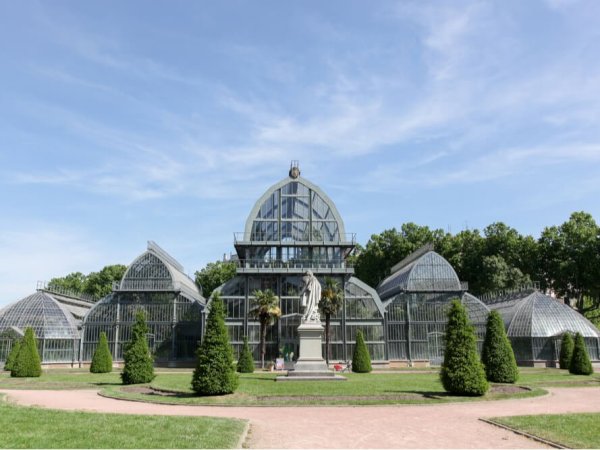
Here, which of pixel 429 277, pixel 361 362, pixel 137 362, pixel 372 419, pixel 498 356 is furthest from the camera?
pixel 429 277

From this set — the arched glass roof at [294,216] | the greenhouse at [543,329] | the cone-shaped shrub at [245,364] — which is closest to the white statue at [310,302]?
the cone-shaped shrub at [245,364]

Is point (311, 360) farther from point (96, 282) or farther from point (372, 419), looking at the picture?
point (96, 282)

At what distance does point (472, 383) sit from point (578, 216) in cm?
5947

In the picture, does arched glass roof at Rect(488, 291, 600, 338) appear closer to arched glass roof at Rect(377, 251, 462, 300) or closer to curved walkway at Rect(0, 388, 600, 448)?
arched glass roof at Rect(377, 251, 462, 300)

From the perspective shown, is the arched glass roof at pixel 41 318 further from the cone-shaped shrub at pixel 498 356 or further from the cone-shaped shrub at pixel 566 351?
the cone-shaped shrub at pixel 566 351

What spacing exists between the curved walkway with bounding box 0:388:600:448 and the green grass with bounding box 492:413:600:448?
0.64 m

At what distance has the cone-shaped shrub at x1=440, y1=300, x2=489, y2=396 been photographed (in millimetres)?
23739

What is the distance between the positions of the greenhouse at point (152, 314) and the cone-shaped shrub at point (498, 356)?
1317 inches

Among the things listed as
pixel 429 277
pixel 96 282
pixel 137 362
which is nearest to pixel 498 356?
pixel 137 362

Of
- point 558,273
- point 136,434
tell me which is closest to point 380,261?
point 558,273

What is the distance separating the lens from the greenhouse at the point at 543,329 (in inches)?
2120

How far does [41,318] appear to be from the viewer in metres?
55.0

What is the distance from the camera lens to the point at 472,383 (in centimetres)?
2367

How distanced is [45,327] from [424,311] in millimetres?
39834
